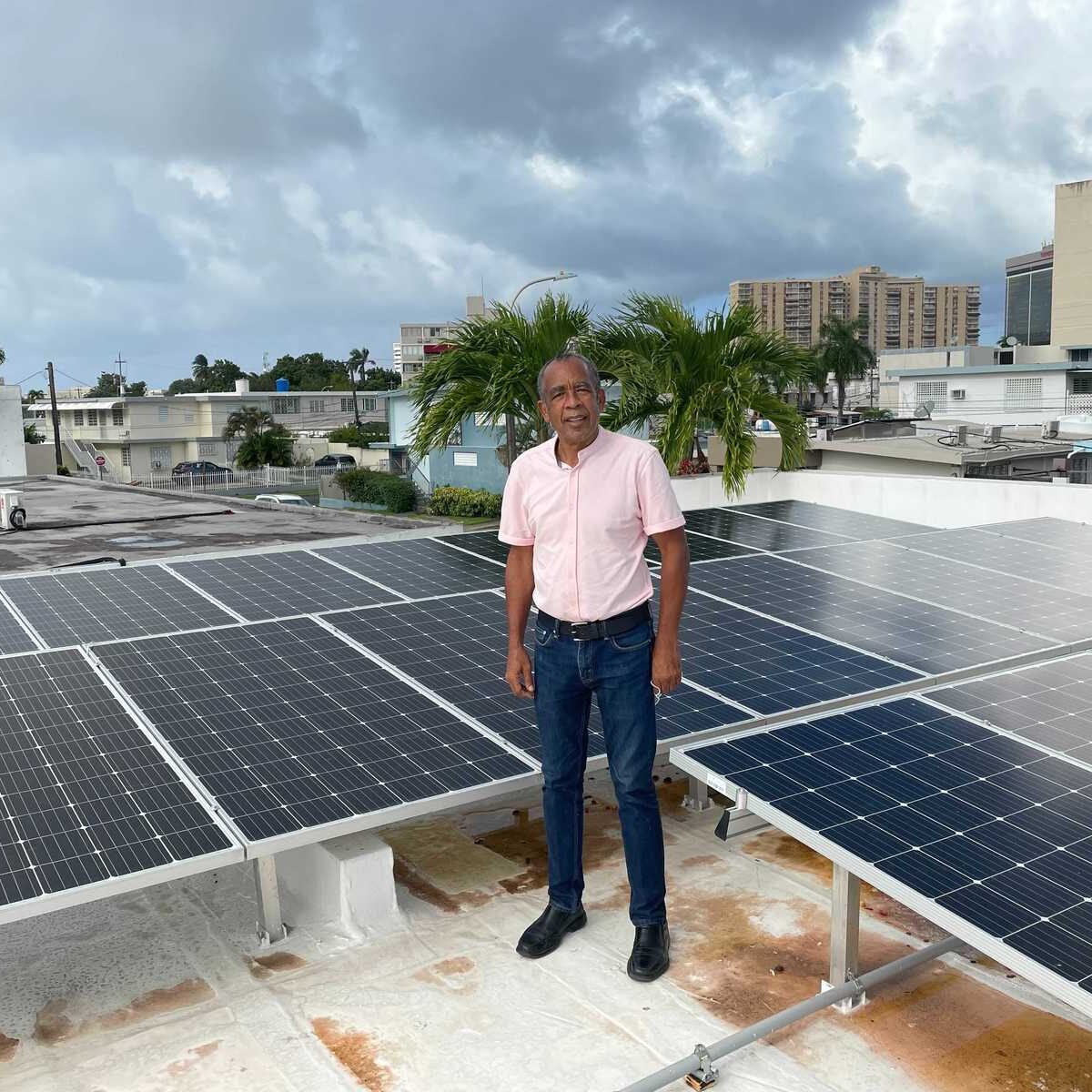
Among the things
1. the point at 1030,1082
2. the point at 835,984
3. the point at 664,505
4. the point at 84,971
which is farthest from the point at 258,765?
Answer: the point at 1030,1082

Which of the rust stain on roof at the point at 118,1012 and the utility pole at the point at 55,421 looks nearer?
the rust stain on roof at the point at 118,1012

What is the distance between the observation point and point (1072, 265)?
231 ft

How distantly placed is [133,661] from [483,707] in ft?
7.83

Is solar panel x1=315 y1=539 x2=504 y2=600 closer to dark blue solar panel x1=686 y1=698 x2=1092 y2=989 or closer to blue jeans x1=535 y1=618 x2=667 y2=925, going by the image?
blue jeans x1=535 y1=618 x2=667 y2=925

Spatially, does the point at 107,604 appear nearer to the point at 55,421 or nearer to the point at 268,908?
the point at 268,908

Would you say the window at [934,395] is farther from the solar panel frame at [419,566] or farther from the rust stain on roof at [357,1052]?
the rust stain on roof at [357,1052]

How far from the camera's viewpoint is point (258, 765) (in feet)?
19.4

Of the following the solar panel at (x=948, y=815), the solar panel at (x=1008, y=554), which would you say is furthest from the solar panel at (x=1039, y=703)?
the solar panel at (x=1008, y=554)

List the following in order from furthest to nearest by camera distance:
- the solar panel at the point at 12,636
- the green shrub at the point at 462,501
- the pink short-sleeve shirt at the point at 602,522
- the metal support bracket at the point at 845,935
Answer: the green shrub at the point at 462,501, the solar panel at the point at 12,636, the metal support bracket at the point at 845,935, the pink short-sleeve shirt at the point at 602,522

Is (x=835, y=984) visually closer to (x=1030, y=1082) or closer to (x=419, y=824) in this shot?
(x=1030, y=1082)

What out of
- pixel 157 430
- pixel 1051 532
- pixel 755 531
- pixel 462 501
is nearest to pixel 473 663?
pixel 755 531

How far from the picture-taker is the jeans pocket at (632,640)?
5.06m

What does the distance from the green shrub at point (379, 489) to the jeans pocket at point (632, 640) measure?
42570mm

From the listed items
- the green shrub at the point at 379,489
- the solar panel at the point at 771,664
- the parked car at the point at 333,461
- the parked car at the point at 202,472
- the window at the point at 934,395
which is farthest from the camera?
the parked car at the point at 333,461
